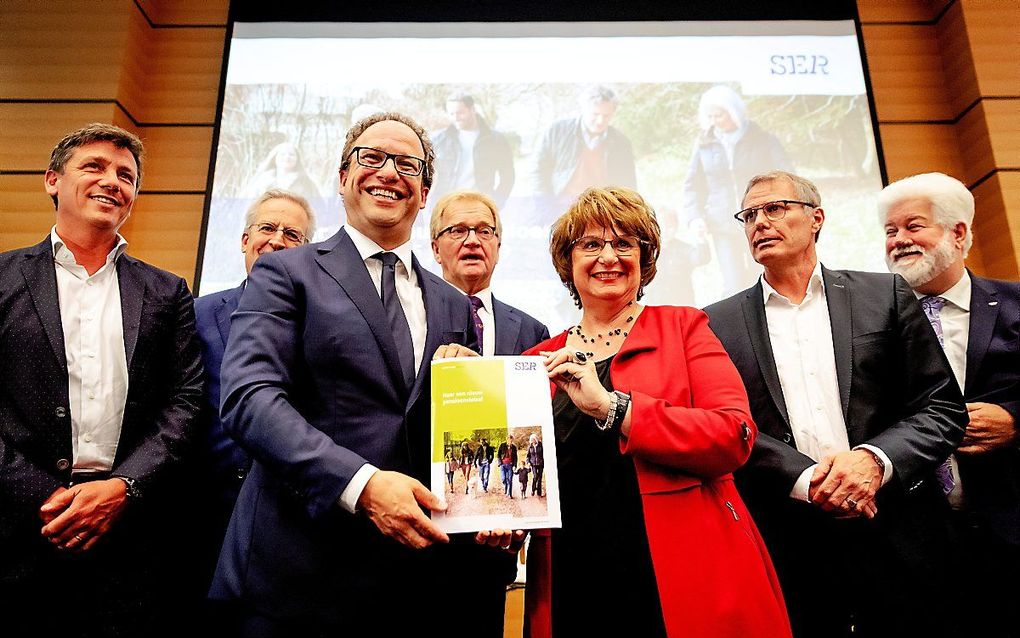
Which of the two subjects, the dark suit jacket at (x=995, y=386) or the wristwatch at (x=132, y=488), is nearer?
the wristwatch at (x=132, y=488)

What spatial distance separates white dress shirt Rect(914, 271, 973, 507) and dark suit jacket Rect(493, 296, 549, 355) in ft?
4.38

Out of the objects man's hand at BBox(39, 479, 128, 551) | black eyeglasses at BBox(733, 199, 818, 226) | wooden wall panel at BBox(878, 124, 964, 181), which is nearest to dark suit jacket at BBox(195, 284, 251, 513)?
man's hand at BBox(39, 479, 128, 551)

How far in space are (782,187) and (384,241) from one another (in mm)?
1367

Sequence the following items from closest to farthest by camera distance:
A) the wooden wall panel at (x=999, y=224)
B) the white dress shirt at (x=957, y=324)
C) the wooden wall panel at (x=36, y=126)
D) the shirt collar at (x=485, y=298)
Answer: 1. the white dress shirt at (x=957, y=324)
2. the shirt collar at (x=485, y=298)
3. the wooden wall panel at (x=999, y=224)
4. the wooden wall panel at (x=36, y=126)

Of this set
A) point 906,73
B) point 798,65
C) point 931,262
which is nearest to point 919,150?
point 906,73

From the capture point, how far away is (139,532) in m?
1.75

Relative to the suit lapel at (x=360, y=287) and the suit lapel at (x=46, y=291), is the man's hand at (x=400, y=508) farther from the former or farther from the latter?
the suit lapel at (x=46, y=291)

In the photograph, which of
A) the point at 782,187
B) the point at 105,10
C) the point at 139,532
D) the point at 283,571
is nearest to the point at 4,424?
the point at 139,532

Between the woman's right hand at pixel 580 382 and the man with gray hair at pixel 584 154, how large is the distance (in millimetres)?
2466

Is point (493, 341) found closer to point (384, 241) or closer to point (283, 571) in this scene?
point (384, 241)

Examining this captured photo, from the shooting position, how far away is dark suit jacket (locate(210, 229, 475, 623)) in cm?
122

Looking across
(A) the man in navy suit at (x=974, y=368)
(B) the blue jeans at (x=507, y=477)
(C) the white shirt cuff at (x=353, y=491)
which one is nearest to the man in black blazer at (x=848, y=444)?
(A) the man in navy suit at (x=974, y=368)

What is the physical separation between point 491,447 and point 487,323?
111 centimetres

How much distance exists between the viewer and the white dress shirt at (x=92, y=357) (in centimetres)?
173
